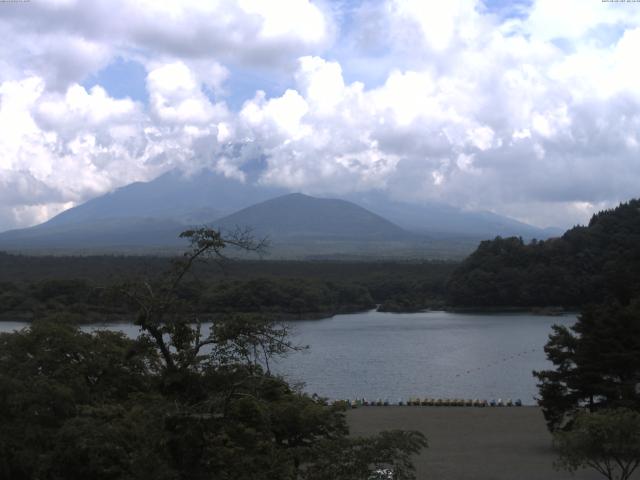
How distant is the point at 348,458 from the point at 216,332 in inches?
57.4

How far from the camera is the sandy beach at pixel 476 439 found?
13508mm

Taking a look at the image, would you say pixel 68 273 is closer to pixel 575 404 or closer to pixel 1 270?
pixel 1 270

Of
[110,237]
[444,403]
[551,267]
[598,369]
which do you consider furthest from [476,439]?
[110,237]

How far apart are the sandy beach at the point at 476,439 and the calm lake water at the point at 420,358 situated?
2.75m

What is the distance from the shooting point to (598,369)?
1515 centimetres

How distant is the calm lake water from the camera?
25.7 metres

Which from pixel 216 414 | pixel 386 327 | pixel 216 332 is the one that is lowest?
pixel 386 327

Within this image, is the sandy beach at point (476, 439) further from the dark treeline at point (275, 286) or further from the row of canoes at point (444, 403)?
the dark treeline at point (275, 286)

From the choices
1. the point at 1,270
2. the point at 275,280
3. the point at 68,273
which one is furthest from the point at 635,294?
the point at 1,270

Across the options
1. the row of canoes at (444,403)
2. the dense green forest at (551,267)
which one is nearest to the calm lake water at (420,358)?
the row of canoes at (444,403)

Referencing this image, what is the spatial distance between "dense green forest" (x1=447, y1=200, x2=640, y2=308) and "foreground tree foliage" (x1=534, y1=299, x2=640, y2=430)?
134 ft

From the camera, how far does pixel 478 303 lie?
6059 cm

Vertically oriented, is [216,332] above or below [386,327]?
above

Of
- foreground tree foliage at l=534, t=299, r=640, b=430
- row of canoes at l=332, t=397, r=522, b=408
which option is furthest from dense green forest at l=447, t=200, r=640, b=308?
foreground tree foliage at l=534, t=299, r=640, b=430
